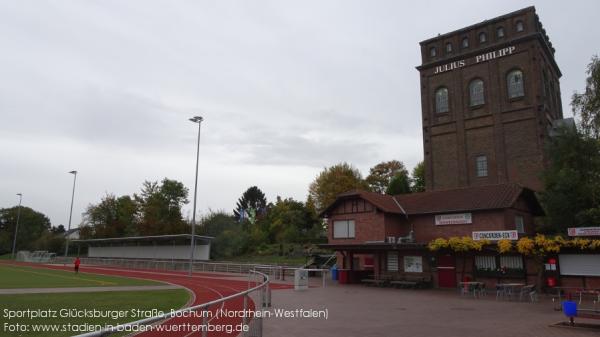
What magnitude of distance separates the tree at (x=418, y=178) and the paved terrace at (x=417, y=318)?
1814 inches

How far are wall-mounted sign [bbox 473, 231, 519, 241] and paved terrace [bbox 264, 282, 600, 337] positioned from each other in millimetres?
4929

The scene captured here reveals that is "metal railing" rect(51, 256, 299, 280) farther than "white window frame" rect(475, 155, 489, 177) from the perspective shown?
No

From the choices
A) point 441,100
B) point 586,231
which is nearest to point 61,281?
point 586,231

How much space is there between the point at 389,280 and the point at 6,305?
869 inches

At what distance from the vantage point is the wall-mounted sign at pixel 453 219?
1208 inches

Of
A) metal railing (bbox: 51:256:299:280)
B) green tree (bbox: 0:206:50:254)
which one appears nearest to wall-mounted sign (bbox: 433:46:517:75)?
metal railing (bbox: 51:256:299:280)

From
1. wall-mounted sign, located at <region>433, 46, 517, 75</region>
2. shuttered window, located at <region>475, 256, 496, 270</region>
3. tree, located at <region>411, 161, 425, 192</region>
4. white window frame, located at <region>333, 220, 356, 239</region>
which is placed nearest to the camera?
shuttered window, located at <region>475, 256, 496, 270</region>

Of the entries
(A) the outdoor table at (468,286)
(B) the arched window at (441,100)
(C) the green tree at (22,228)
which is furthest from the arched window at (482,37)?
Answer: (C) the green tree at (22,228)

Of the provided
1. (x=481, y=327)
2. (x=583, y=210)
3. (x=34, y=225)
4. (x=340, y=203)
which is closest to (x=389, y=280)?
(x=340, y=203)

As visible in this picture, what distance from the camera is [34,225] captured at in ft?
357

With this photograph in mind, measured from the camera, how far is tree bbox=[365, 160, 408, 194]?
73.8 meters

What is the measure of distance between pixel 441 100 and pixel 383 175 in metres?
25.8

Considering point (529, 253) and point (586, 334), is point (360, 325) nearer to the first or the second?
point (586, 334)

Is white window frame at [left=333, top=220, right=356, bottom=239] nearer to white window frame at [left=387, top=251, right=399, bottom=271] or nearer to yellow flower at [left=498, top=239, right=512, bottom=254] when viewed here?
white window frame at [left=387, top=251, right=399, bottom=271]
